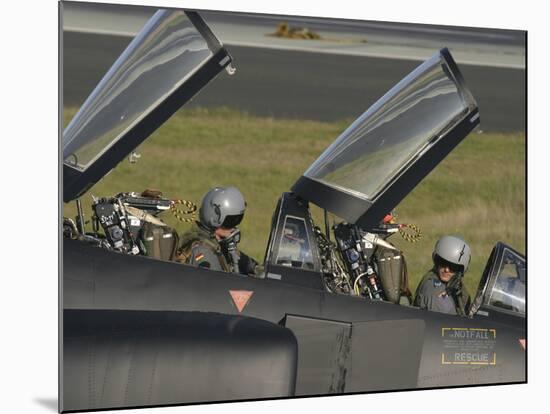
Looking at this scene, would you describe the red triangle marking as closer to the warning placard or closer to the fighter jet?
the fighter jet

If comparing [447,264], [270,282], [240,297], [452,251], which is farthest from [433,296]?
[240,297]

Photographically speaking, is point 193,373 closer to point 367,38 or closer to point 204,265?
point 204,265

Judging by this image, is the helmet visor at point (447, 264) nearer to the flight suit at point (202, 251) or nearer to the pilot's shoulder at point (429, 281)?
the pilot's shoulder at point (429, 281)

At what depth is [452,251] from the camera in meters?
17.1

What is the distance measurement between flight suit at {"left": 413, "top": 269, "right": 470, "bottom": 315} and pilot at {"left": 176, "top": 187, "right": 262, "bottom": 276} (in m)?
2.11

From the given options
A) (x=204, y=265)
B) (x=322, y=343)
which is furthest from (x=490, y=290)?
(x=204, y=265)

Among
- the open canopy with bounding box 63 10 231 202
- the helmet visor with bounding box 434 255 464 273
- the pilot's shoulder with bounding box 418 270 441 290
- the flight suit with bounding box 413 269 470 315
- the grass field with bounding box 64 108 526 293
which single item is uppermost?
the open canopy with bounding box 63 10 231 202

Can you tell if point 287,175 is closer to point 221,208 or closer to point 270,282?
point 221,208

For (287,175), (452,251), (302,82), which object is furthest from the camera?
(452,251)

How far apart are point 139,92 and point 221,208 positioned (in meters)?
1.55

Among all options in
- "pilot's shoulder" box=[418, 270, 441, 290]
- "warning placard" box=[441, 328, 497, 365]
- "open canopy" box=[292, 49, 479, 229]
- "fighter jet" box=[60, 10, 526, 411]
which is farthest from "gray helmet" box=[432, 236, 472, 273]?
"open canopy" box=[292, 49, 479, 229]

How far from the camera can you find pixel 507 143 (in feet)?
58.0

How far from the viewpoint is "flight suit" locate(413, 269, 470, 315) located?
55.5ft

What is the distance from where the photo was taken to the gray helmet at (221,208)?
622 inches
